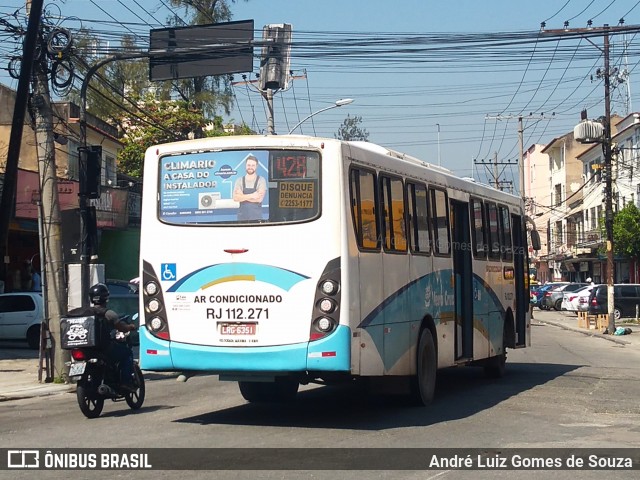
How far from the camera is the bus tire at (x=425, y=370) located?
13.1 meters

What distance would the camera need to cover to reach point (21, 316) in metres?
26.9

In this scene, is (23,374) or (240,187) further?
(23,374)

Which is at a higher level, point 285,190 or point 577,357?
point 285,190

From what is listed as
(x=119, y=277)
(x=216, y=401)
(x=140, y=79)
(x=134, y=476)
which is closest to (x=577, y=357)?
(x=216, y=401)

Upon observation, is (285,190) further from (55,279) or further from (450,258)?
(55,279)

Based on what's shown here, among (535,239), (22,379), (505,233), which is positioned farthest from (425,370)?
(22,379)

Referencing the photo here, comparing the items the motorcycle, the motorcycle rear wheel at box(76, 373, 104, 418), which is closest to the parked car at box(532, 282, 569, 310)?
Result: the motorcycle

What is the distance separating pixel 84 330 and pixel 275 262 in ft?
9.01

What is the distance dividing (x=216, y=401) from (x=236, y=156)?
4.47m

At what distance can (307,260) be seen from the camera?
1098cm

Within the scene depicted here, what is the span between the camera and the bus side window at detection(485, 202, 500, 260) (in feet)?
57.0

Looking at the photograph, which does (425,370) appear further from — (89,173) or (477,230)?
(89,173)

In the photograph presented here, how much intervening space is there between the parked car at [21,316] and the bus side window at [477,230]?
1440 cm

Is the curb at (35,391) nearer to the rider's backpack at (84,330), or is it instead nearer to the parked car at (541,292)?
the rider's backpack at (84,330)
